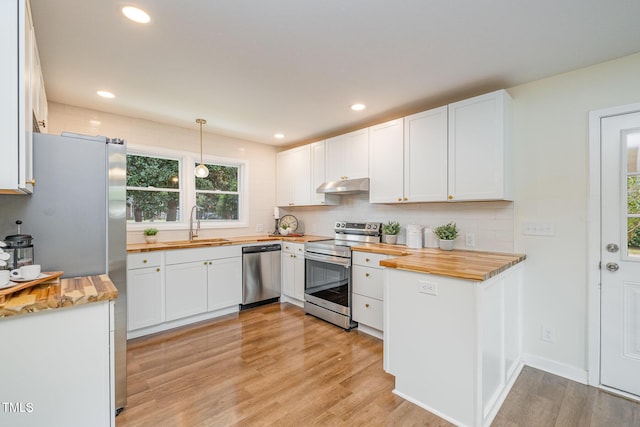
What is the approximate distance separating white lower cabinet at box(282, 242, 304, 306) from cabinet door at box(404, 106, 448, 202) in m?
1.66

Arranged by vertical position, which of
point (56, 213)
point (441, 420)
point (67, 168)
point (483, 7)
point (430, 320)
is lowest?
point (441, 420)

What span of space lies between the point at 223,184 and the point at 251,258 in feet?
4.24

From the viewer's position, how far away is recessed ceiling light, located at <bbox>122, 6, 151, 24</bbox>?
1.64 m

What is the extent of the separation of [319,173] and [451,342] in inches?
110

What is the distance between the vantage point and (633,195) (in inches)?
82.7

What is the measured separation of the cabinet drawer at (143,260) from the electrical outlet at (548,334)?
370 centimetres

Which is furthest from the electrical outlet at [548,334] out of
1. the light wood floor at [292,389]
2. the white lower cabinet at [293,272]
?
the white lower cabinet at [293,272]

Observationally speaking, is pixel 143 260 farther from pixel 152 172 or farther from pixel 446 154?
pixel 446 154

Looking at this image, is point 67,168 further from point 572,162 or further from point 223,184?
point 572,162

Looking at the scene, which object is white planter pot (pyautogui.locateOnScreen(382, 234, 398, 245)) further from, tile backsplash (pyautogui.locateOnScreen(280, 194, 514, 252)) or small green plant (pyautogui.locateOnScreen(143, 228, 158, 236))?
small green plant (pyautogui.locateOnScreen(143, 228, 158, 236))

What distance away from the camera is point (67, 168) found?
5.68ft

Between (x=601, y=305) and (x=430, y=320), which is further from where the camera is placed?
(x=601, y=305)

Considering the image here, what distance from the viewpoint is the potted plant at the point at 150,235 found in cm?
347

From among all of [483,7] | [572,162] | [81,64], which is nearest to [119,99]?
[81,64]
